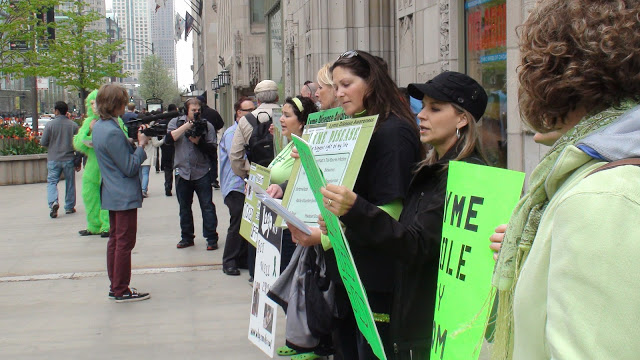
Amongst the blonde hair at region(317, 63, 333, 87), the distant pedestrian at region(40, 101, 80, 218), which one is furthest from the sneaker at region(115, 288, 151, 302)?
the distant pedestrian at region(40, 101, 80, 218)

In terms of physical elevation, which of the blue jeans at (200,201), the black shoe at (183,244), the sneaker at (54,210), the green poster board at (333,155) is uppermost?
the green poster board at (333,155)

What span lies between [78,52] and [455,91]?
104 feet

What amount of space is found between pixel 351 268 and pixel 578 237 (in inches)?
68.9

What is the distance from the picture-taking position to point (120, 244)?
275 inches

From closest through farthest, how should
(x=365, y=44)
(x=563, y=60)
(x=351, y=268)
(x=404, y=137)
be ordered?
(x=563, y=60) < (x=351, y=268) < (x=404, y=137) < (x=365, y=44)

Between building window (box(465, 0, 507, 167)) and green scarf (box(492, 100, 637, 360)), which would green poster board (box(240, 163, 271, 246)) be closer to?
building window (box(465, 0, 507, 167))

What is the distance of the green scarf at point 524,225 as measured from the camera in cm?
150

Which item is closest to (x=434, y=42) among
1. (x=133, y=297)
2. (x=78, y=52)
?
(x=133, y=297)

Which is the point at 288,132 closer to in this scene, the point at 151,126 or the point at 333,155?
the point at 333,155

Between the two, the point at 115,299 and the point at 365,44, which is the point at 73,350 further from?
the point at 365,44

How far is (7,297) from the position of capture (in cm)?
765

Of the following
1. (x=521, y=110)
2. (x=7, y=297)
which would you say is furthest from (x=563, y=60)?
(x=7, y=297)

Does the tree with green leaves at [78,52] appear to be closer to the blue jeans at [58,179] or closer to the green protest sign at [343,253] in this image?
the blue jeans at [58,179]

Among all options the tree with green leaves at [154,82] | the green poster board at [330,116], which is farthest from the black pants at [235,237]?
the tree with green leaves at [154,82]
